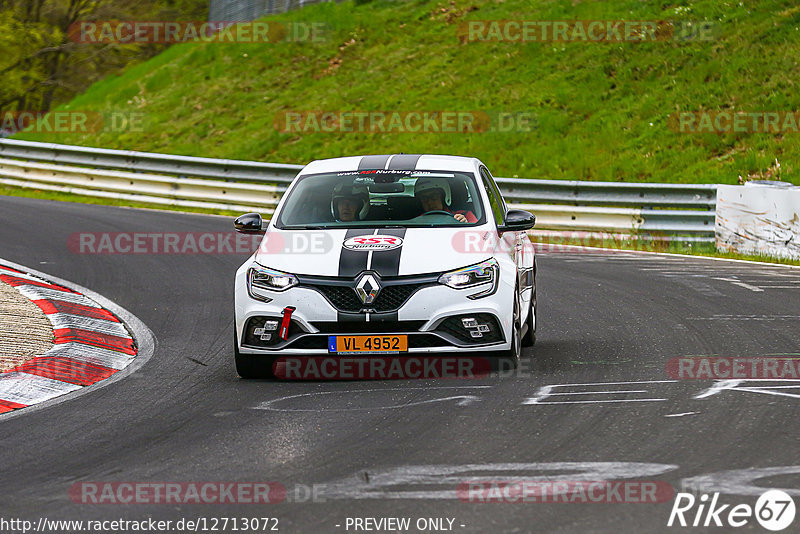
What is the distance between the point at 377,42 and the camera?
34438 millimetres

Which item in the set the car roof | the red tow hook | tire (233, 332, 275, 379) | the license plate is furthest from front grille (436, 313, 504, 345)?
the car roof

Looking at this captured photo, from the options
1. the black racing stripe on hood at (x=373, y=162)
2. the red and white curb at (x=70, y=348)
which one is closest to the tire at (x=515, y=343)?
the black racing stripe on hood at (x=373, y=162)

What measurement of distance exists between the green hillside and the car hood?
Answer: 555 inches

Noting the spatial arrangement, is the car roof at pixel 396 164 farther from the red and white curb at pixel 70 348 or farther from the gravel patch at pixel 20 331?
the gravel patch at pixel 20 331

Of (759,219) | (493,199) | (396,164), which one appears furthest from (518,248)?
(759,219)

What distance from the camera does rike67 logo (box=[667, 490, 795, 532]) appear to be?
15.6 ft

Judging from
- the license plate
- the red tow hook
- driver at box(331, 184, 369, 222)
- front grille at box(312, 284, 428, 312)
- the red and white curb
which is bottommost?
the red and white curb

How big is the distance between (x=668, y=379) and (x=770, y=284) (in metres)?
5.81

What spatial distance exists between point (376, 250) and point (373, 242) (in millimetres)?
155

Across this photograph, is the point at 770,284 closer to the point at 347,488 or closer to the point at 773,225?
the point at 773,225

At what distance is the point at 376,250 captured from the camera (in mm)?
8195

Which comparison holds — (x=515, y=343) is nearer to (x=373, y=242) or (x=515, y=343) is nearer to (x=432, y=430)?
(x=373, y=242)

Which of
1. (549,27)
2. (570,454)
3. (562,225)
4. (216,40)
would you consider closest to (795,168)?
(562,225)

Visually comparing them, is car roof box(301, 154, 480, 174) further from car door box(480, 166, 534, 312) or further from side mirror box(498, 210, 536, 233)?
side mirror box(498, 210, 536, 233)
